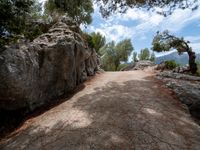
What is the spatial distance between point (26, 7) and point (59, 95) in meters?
3.96

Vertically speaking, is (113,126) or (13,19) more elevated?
(13,19)

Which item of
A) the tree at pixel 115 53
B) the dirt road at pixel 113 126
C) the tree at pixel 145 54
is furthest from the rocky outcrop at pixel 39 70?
the tree at pixel 145 54

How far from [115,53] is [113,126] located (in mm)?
36957

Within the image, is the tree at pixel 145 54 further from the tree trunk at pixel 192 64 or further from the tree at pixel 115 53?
the tree trunk at pixel 192 64

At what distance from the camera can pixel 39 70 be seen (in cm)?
777

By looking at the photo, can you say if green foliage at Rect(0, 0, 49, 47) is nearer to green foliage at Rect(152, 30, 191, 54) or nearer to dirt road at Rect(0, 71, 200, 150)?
dirt road at Rect(0, 71, 200, 150)

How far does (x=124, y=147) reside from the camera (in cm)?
471

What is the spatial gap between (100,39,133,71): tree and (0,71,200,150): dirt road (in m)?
33.7

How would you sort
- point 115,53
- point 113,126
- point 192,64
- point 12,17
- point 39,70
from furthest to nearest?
1. point 115,53
2. point 192,64
3. point 39,70
4. point 12,17
5. point 113,126

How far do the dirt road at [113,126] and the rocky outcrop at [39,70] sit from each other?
2.64 feet

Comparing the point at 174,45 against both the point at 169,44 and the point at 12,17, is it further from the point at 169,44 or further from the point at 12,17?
the point at 12,17

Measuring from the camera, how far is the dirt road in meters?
4.96

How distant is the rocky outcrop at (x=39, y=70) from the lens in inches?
245

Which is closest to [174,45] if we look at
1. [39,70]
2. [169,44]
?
[169,44]
